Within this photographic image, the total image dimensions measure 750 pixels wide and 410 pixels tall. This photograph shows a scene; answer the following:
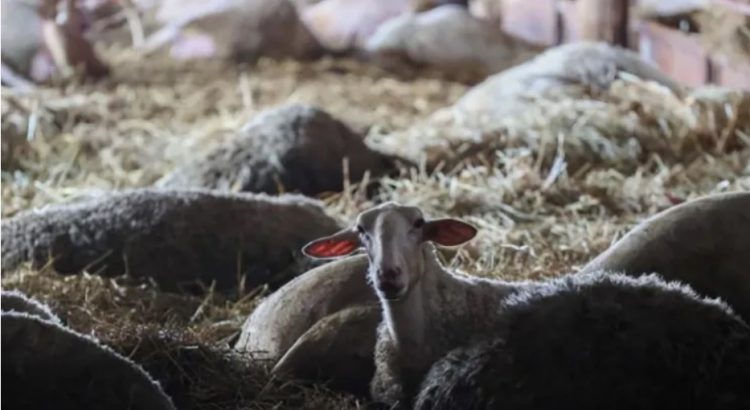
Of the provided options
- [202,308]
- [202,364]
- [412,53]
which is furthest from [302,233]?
[412,53]

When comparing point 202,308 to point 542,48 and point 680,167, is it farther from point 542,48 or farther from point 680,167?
point 542,48

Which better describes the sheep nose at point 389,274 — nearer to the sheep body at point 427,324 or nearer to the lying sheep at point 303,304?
the sheep body at point 427,324

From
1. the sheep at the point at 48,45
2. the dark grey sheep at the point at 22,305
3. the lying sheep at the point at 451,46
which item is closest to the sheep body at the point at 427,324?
the dark grey sheep at the point at 22,305

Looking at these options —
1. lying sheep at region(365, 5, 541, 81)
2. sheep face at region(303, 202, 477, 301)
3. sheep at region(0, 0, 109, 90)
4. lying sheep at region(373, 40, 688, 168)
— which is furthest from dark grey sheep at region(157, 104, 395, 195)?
lying sheep at region(365, 5, 541, 81)

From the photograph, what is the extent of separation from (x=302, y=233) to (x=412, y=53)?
7.21 meters

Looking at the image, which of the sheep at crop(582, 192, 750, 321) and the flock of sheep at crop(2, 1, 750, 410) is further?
the sheep at crop(582, 192, 750, 321)

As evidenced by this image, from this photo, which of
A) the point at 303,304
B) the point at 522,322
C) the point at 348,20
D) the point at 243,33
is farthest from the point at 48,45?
the point at 522,322

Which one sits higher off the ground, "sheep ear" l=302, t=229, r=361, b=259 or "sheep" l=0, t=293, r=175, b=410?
"sheep" l=0, t=293, r=175, b=410

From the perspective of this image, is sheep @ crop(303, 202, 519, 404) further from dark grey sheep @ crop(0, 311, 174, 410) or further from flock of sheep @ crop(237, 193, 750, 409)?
dark grey sheep @ crop(0, 311, 174, 410)

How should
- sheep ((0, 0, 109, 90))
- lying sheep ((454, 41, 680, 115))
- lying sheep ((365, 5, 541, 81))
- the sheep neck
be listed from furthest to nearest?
lying sheep ((365, 5, 541, 81))
sheep ((0, 0, 109, 90))
lying sheep ((454, 41, 680, 115))
the sheep neck

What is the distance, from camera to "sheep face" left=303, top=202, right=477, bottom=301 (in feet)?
12.6

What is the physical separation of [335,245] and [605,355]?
111 centimetres

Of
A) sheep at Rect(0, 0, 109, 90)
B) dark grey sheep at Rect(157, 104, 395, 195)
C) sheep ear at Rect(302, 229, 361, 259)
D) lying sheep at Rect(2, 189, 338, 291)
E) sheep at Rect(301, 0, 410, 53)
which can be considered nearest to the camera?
sheep ear at Rect(302, 229, 361, 259)

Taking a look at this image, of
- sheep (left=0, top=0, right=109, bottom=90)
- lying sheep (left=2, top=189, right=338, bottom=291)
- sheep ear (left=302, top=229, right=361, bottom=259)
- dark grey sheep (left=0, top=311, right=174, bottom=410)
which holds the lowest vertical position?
sheep (left=0, top=0, right=109, bottom=90)
